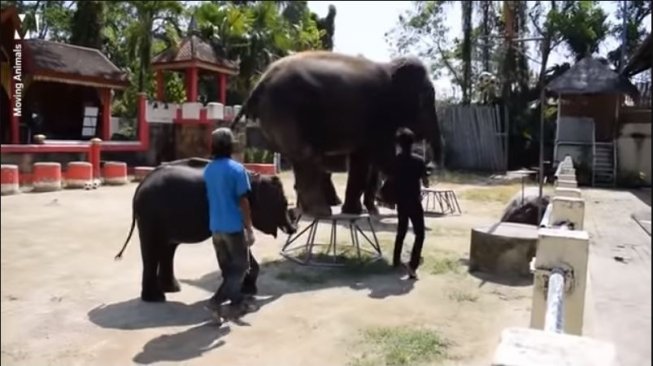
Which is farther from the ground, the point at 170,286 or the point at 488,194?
the point at 488,194

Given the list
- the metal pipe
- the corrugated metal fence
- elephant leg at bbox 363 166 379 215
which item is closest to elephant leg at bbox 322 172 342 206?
elephant leg at bbox 363 166 379 215

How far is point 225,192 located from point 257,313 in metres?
0.74

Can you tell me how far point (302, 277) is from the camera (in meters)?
4.34

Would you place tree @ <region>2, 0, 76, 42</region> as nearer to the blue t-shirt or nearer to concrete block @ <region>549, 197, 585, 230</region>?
the blue t-shirt

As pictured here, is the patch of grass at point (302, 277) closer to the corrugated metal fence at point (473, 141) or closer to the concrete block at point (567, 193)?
the concrete block at point (567, 193)

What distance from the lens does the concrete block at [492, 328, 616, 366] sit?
30.7 inches

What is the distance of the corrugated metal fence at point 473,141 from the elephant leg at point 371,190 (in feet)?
2.44

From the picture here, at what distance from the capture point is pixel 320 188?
16.5 ft

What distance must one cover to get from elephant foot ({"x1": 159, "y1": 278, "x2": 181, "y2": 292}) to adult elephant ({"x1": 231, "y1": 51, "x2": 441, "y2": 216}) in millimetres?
1391

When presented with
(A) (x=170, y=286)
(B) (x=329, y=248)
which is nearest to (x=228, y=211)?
(A) (x=170, y=286)

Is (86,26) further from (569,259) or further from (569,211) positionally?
(569,211)

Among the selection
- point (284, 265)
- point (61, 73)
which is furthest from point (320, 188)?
point (61, 73)

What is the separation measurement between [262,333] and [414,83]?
263 centimetres

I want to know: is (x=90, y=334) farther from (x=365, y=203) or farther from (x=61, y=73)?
(x=365, y=203)
